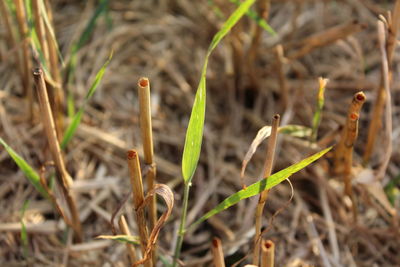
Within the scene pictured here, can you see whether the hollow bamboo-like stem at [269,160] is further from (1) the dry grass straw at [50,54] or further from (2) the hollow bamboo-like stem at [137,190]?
(1) the dry grass straw at [50,54]

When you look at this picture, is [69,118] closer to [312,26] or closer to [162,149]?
[162,149]

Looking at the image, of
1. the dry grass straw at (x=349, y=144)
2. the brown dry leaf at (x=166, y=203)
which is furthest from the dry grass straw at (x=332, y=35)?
the brown dry leaf at (x=166, y=203)

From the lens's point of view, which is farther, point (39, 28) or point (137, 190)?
point (39, 28)

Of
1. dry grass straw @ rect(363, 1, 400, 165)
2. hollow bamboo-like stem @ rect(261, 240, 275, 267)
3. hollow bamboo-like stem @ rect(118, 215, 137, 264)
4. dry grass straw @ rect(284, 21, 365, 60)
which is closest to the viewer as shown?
hollow bamboo-like stem @ rect(261, 240, 275, 267)

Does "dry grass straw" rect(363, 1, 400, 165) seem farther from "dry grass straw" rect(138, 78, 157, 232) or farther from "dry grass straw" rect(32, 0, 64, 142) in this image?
"dry grass straw" rect(32, 0, 64, 142)

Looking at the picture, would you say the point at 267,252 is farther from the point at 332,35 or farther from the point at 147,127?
the point at 332,35

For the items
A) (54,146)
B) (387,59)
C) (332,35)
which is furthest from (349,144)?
(54,146)

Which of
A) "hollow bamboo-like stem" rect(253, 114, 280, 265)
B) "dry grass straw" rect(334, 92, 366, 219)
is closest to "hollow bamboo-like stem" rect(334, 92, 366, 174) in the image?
"dry grass straw" rect(334, 92, 366, 219)
